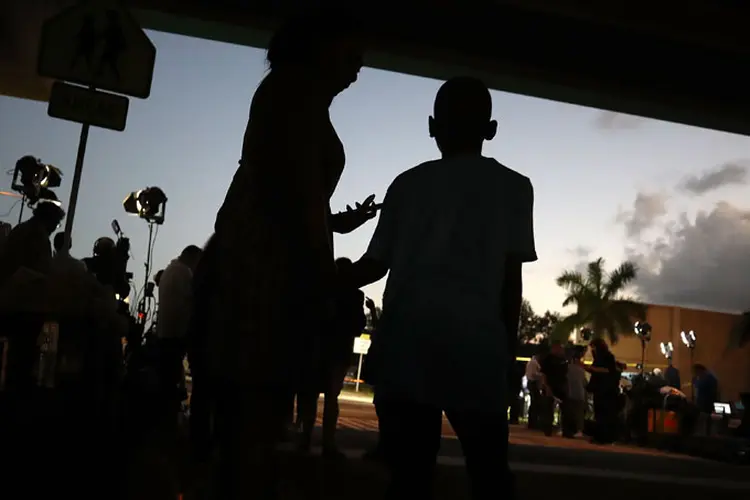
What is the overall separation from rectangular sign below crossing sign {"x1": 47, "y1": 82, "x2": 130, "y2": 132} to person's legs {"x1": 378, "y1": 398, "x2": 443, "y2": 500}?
10.3 ft

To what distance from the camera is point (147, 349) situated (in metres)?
6.79

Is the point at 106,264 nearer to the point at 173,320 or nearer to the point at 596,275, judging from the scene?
the point at 173,320

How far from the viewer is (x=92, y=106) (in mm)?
4277

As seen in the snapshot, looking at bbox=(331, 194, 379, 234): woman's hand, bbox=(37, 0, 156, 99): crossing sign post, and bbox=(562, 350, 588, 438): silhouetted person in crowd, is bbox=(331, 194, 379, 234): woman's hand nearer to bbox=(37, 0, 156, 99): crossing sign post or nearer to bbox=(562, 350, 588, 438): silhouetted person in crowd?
bbox=(37, 0, 156, 99): crossing sign post

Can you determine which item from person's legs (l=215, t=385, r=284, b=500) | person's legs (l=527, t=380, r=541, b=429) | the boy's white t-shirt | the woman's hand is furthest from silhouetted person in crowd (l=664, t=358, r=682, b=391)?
person's legs (l=215, t=385, r=284, b=500)

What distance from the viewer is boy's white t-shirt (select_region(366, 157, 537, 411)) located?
167cm

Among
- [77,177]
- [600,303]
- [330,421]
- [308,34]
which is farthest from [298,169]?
[600,303]

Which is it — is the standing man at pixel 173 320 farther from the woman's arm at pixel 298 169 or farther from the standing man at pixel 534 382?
the standing man at pixel 534 382

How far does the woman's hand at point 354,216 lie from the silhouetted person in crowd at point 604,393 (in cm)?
1107

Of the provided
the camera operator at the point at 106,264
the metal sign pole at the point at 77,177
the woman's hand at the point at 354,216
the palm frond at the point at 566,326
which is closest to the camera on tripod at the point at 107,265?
the camera operator at the point at 106,264

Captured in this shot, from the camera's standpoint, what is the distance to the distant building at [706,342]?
39.9 metres

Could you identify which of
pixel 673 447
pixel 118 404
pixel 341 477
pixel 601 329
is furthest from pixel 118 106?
pixel 601 329

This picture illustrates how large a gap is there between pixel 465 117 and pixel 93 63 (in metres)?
3.10

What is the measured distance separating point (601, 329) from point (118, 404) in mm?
34155
